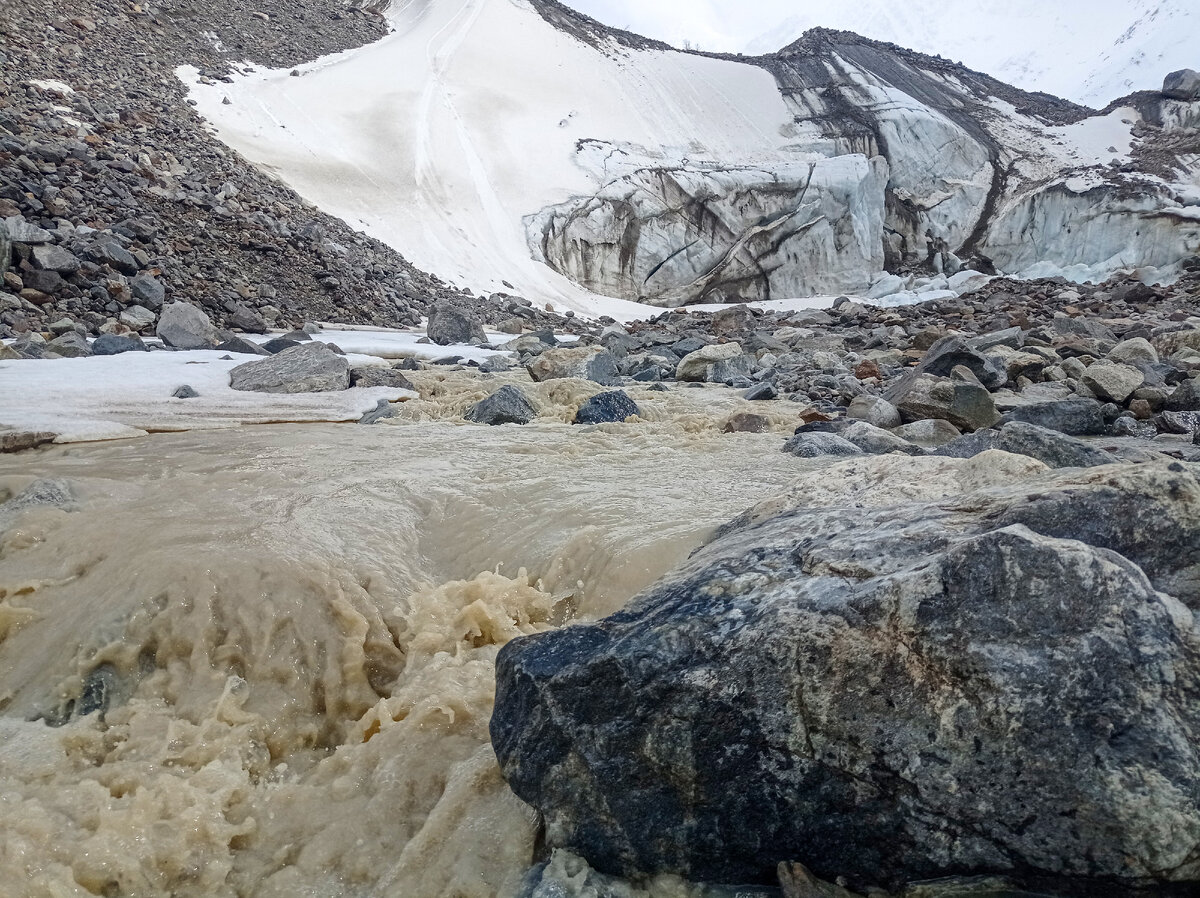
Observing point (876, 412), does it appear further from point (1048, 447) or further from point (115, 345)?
point (115, 345)

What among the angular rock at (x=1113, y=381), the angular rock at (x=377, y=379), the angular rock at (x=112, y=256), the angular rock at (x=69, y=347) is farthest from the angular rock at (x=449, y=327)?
the angular rock at (x=1113, y=381)

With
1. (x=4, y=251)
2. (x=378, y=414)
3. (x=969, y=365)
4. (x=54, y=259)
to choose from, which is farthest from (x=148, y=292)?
(x=969, y=365)

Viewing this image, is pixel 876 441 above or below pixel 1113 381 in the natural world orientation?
below

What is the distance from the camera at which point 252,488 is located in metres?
3.60

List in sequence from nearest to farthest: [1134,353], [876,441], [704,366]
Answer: [876,441] < [1134,353] < [704,366]

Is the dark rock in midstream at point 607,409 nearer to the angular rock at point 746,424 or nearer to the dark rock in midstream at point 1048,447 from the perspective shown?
the angular rock at point 746,424

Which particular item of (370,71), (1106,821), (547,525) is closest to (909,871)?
(1106,821)

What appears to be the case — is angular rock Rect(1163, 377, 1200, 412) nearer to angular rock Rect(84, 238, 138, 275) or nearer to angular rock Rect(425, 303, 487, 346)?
angular rock Rect(425, 303, 487, 346)

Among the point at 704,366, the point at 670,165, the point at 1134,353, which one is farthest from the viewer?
the point at 670,165

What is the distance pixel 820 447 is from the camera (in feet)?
13.9

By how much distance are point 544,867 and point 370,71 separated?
2756cm

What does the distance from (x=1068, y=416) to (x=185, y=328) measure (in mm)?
8562

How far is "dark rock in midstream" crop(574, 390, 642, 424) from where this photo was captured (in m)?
5.58

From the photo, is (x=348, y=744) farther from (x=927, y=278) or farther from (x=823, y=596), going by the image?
(x=927, y=278)
